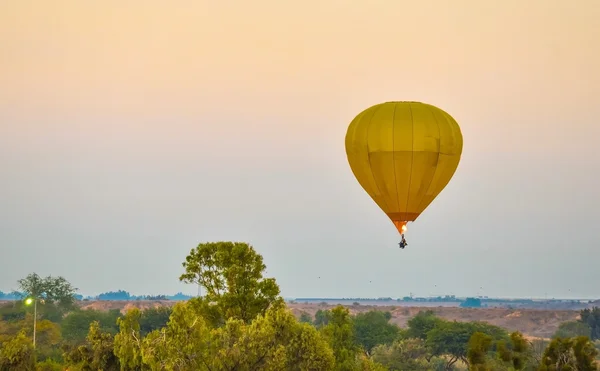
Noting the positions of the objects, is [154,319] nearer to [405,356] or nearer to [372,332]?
[372,332]

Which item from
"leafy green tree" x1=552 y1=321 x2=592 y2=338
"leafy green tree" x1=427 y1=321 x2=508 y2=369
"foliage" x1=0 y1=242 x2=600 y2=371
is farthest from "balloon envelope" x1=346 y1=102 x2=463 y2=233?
"leafy green tree" x1=552 y1=321 x2=592 y2=338

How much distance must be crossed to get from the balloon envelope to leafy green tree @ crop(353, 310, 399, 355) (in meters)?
78.2

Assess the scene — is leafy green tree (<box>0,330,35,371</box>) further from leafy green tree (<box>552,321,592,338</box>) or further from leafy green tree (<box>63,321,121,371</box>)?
leafy green tree (<box>552,321,592,338</box>)

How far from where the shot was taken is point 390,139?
2192 inches

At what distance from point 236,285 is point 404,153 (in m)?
10.7

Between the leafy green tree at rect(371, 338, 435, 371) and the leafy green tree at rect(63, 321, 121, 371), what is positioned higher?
the leafy green tree at rect(371, 338, 435, 371)

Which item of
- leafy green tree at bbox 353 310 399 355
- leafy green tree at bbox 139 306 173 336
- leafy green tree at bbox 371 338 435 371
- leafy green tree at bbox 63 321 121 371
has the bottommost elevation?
leafy green tree at bbox 63 321 121 371

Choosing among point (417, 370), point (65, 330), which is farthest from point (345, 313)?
point (65, 330)

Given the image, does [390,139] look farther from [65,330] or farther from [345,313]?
[65,330]

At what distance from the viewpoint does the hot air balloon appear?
5572 cm

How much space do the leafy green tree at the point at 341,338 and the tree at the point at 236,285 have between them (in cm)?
524

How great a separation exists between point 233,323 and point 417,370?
6578cm

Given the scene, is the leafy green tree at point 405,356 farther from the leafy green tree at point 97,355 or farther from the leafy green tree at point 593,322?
the leafy green tree at point 593,322

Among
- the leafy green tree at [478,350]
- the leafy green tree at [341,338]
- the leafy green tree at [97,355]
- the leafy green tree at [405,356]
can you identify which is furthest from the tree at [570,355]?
the leafy green tree at [405,356]
